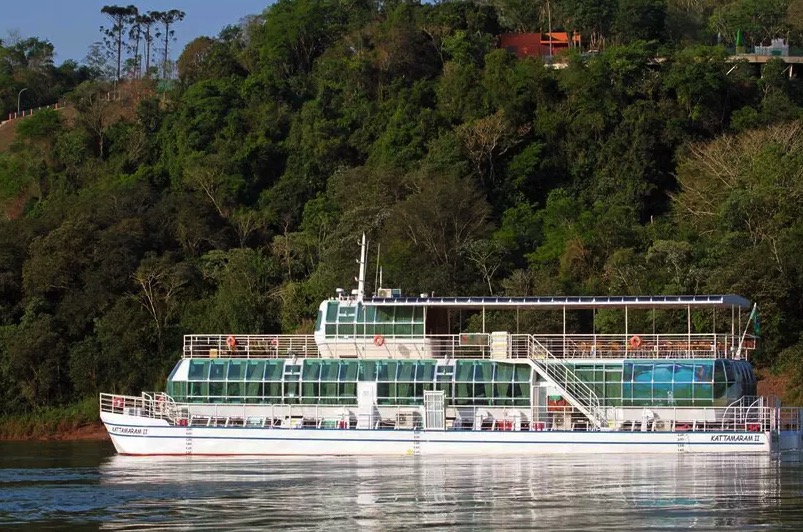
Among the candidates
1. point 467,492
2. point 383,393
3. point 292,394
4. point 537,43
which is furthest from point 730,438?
point 537,43

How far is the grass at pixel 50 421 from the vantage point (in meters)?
80.2

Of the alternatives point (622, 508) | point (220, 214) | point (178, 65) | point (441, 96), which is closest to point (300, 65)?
point (178, 65)

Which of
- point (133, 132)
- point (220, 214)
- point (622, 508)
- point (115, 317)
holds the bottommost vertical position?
point (622, 508)

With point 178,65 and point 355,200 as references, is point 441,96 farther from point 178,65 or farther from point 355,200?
point 178,65

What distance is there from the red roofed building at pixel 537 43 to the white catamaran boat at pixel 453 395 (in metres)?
70.5

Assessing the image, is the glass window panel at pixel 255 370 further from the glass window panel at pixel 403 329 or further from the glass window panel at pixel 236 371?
the glass window panel at pixel 403 329

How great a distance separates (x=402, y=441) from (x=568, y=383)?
266 inches

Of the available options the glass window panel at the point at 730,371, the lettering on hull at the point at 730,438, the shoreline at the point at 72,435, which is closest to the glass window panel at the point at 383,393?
the lettering on hull at the point at 730,438

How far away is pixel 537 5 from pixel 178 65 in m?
34.0

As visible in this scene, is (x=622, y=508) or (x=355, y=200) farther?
(x=355, y=200)

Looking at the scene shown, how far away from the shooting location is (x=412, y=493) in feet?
138

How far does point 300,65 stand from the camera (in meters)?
131

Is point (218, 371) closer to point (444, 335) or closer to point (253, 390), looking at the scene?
point (253, 390)

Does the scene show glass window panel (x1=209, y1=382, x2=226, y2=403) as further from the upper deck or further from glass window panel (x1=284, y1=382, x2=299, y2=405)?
glass window panel (x1=284, y1=382, x2=299, y2=405)
